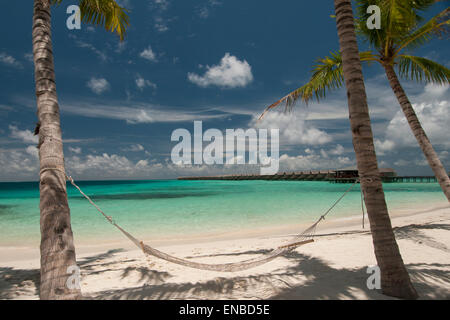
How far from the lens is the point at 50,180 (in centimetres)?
213

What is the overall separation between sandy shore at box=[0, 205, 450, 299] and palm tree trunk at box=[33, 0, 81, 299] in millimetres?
1055

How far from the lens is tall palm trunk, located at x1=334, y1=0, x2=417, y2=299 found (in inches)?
90.9

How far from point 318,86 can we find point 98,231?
784 cm

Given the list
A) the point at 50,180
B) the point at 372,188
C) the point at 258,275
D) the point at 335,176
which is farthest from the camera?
the point at 335,176

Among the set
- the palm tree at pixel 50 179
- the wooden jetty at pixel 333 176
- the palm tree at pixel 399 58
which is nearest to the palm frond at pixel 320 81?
the palm tree at pixel 399 58

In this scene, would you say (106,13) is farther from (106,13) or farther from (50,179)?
(50,179)

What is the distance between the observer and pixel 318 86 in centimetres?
546

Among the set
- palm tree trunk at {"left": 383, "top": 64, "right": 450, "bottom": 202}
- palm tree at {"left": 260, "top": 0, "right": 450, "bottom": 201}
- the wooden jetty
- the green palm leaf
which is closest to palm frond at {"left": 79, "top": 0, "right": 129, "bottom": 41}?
the green palm leaf

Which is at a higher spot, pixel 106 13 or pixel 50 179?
pixel 106 13

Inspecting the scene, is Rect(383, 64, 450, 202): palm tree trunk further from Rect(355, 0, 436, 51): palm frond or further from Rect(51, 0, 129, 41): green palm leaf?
Rect(51, 0, 129, 41): green palm leaf

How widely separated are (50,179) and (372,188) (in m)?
2.84

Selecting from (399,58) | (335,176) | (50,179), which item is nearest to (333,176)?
(335,176)

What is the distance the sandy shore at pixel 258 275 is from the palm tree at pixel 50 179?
1.06 meters
